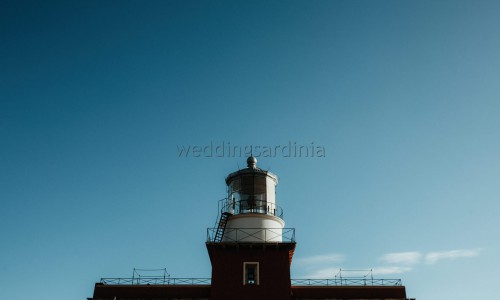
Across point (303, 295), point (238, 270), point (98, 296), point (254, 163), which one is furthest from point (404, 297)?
point (98, 296)

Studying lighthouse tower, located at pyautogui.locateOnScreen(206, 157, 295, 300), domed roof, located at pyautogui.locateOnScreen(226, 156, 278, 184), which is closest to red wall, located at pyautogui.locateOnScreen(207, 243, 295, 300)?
lighthouse tower, located at pyautogui.locateOnScreen(206, 157, 295, 300)

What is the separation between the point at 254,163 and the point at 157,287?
9873 mm

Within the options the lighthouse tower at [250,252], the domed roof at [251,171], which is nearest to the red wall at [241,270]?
the lighthouse tower at [250,252]

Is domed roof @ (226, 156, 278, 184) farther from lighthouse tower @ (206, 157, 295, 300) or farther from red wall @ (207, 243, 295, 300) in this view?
red wall @ (207, 243, 295, 300)

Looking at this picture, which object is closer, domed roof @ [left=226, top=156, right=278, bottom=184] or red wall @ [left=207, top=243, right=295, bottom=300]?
red wall @ [left=207, top=243, right=295, bottom=300]

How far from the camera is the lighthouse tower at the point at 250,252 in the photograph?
26.8 meters

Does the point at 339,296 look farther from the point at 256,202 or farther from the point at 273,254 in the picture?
the point at 256,202

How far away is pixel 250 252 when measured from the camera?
90.5ft

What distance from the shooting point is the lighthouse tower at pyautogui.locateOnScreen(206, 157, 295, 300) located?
26812mm

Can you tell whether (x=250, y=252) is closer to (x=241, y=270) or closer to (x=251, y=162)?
(x=241, y=270)

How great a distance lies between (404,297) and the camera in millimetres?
28156

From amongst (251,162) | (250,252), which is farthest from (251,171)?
(250,252)

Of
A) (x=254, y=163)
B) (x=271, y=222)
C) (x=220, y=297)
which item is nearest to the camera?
(x=220, y=297)

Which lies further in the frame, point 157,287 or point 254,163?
point 254,163
